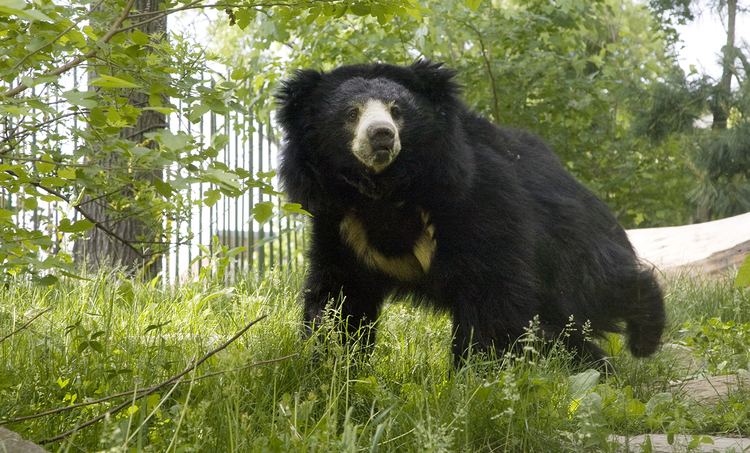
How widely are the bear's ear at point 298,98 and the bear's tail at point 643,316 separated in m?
1.95

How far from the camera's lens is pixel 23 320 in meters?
3.65

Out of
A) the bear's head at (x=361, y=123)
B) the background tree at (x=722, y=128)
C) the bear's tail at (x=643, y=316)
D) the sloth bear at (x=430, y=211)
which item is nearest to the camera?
the sloth bear at (x=430, y=211)

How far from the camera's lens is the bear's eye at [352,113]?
4.07 m

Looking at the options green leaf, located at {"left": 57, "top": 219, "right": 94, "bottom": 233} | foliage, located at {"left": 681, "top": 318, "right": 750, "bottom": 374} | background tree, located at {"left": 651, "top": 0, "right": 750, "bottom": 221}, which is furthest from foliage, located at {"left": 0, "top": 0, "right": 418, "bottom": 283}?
background tree, located at {"left": 651, "top": 0, "right": 750, "bottom": 221}

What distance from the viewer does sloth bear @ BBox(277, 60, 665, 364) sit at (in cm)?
376

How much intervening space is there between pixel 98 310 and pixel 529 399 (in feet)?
7.62

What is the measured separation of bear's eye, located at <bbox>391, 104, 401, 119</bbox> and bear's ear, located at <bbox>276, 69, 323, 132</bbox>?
1.49 ft

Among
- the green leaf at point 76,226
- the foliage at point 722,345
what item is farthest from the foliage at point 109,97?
the foliage at point 722,345

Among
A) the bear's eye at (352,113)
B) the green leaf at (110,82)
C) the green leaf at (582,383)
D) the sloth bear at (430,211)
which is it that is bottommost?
the green leaf at (582,383)

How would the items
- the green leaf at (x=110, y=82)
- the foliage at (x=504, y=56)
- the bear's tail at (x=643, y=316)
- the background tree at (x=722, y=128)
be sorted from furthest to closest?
the background tree at (x=722, y=128) < the foliage at (x=504, y=56) < the bear's tail at (x=643, y=316) < the green leaf at (x=110, y=82)

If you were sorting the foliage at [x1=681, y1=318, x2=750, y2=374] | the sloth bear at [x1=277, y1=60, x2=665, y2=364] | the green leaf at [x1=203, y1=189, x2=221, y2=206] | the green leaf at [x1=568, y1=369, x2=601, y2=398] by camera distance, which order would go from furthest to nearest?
the foliage at [x1=681, y1=318, x2=750, y2=374] → the sloth bear at [x1=277, y1=60, x2=665, y2=364] → the green leaf at [x1=568, y1=369, x2=601, y2=398] → the green leaf at [x1=203, y1=189, x2=221, y2=206]

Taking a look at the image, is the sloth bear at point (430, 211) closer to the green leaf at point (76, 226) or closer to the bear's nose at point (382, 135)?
the bear's nose at point (382, 135)

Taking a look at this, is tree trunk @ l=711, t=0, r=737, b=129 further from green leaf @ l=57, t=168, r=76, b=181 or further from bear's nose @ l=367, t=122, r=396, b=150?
green leaf @ l=57, t=168, r=76, b=181

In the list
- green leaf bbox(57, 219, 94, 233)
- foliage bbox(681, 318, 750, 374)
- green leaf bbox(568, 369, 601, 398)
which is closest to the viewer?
green leaf bbox(57, 219, 94, 233)
